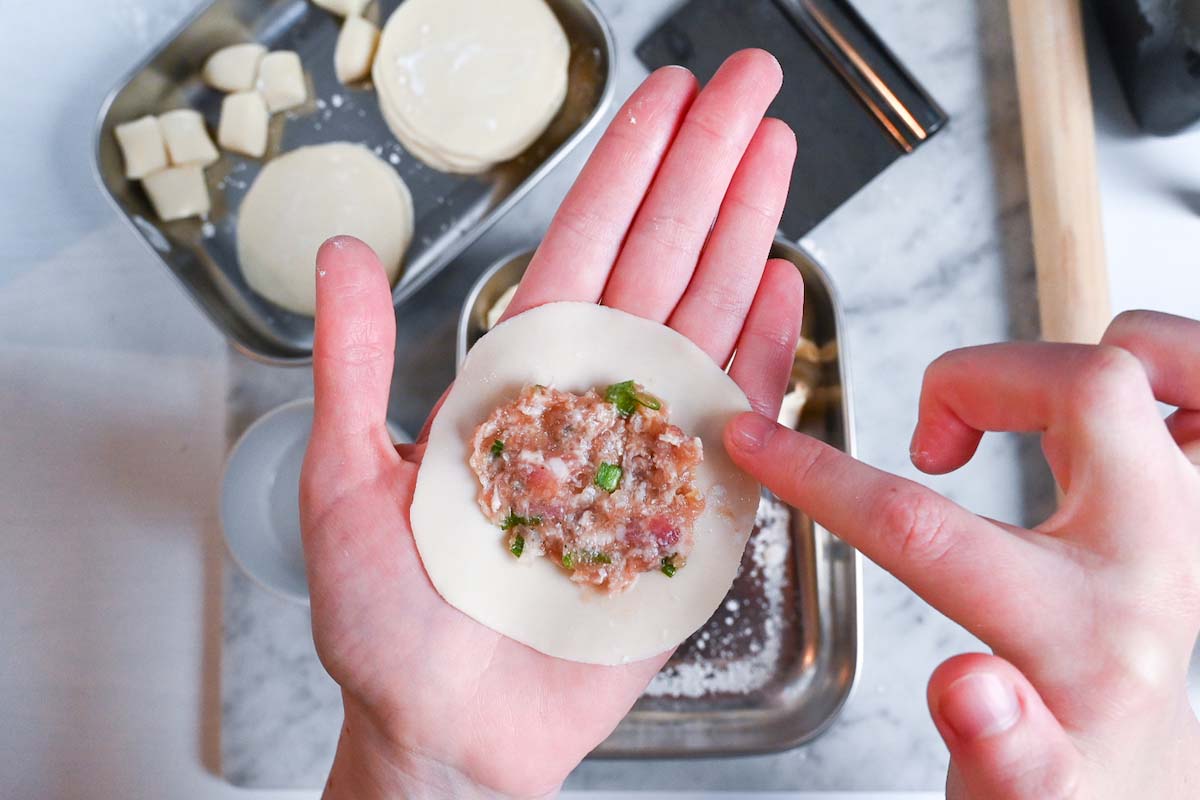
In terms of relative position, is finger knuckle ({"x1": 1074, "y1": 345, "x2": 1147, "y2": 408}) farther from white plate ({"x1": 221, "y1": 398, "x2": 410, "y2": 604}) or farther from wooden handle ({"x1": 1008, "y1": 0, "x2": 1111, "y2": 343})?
white plate ({"x1": 221, "y1": 398, "x2": 410, "y2": 604})

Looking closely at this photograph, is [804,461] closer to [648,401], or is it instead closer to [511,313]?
[648,401]

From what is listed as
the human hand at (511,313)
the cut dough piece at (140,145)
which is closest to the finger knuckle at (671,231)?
the human hand at (511,313)

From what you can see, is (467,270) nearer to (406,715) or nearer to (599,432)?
(599,432)

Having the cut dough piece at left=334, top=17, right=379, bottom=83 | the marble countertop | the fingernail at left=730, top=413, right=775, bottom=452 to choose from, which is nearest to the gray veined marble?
the marble countertop

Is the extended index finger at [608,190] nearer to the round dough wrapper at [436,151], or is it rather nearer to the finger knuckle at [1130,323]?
the round dough wrapper at [436,151]

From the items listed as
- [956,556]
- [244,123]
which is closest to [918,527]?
[956,556]

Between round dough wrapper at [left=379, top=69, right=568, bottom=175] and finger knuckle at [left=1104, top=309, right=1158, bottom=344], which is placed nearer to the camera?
finger knuckle at [left=1104, top=309, right=1158, bottom=344]
